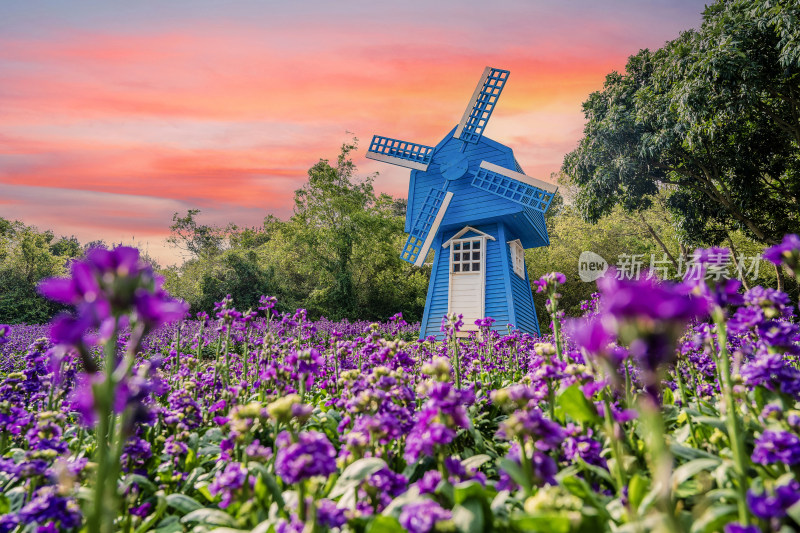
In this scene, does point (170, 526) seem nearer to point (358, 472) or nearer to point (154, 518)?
point (154, 518)

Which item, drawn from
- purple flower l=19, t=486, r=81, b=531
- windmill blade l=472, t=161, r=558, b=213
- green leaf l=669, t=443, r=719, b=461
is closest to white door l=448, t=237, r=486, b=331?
windmill blade l=472, t=161, r=558, b=213

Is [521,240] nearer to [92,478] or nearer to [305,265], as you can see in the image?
[305,265]

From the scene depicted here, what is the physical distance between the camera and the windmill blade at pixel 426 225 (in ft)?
46.3

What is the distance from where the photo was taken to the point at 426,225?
14.5 meters

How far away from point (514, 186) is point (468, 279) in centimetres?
328

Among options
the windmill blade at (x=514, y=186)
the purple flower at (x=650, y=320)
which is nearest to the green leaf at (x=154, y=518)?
the purple flower at (x=650, y=320)

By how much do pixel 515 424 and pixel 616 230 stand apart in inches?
1155

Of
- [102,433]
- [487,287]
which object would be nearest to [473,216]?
[487,287]

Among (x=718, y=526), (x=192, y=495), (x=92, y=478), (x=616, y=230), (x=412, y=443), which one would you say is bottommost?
(x=192, y=495)

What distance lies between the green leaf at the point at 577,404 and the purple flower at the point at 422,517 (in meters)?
1.22

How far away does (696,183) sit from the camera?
15391mm

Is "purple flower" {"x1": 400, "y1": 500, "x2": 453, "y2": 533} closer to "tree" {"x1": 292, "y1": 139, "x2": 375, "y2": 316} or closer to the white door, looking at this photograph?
the white door

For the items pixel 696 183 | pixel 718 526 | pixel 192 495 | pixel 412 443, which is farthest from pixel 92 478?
pixel 696 183

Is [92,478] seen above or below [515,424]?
below
